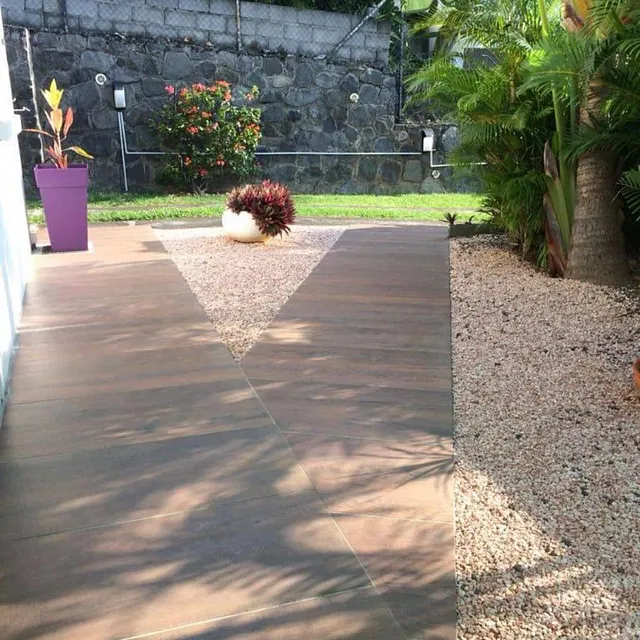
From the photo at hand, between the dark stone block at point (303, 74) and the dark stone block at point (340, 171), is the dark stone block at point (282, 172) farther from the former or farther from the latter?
the dark stone block at point (303, 74)

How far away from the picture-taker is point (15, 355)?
3.82m

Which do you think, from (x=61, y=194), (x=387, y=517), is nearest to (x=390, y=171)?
(x=61, y=194)

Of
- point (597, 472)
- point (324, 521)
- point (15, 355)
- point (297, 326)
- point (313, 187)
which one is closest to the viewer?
point (324, 521)

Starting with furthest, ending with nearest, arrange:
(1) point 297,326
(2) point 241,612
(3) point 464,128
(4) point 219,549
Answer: (3) point 464,128 → (1) point 297,326 → (4) point 219,549 → (2) point 241,612

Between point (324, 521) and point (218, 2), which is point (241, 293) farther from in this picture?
point (218, 2)

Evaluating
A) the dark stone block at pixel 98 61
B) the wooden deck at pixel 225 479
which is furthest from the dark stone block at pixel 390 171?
the wooden deck at pixel 225 479

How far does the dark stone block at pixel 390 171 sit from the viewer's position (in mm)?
12523

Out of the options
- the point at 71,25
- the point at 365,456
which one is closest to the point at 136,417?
the point at 365,456

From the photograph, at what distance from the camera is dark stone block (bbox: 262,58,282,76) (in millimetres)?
11508

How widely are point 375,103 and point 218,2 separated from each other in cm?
319

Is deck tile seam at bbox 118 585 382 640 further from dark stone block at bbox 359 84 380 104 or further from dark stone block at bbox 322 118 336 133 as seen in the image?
dark stone block at bbox 359 84 380 104

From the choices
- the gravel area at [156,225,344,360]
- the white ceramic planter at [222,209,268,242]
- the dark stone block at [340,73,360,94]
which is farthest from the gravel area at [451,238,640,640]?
the dark stone block at [340,73,360,94]

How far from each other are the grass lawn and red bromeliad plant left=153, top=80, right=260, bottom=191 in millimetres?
451

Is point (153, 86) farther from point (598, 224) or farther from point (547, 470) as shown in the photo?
point (547, 470)
